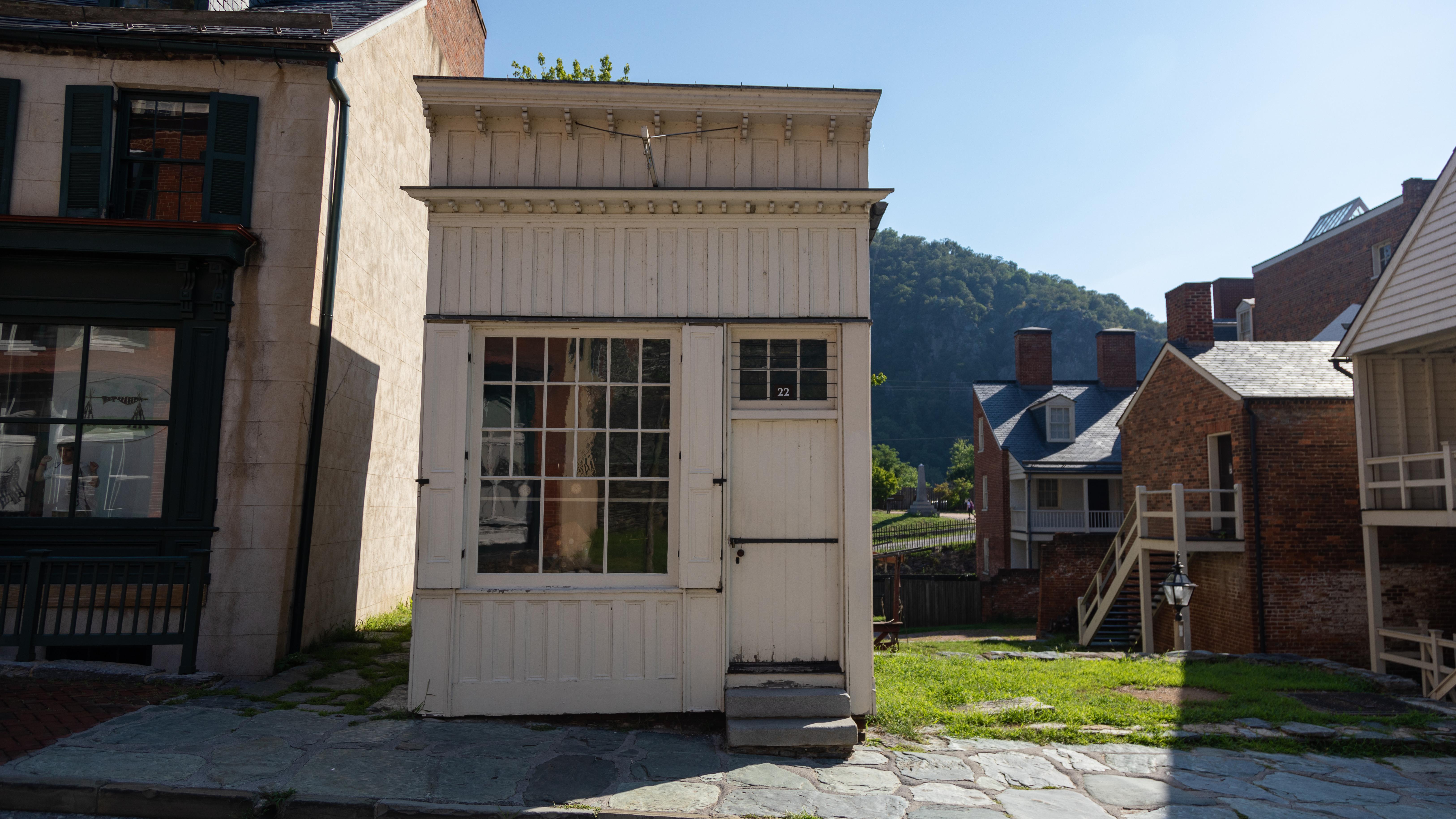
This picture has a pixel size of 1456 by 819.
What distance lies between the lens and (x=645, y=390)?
6863mm

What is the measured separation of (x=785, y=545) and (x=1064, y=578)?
16988 mm

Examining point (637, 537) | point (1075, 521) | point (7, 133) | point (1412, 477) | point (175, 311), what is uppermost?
point (7, 133)

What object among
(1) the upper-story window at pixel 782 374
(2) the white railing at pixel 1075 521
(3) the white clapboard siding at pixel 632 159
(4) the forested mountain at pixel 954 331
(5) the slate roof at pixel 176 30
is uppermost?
(4) the forested mountain at pixel 954 331

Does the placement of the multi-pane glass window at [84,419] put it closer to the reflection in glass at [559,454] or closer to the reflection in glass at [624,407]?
the reflection in glass at [559,454]

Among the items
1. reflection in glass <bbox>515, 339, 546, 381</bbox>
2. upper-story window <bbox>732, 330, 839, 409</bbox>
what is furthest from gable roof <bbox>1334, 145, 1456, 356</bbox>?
reflection in glass <bbox>515, 339, 546, 381</bbox>

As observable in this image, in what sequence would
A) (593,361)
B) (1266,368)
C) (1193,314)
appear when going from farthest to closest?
(1193,314) → (1266,368) → (593,361)

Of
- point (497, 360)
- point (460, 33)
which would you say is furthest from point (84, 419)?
point (460, 33)

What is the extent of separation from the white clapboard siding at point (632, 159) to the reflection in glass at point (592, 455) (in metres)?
2.07

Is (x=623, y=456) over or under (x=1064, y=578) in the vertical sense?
over

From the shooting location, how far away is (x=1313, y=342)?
59.7 ft

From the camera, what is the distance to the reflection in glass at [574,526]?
668 cm

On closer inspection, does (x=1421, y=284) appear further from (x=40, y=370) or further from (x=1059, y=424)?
(x=1059, y=424)

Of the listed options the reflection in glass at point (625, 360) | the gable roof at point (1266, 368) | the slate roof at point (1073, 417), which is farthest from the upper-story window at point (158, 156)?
the slate roof at point (1073, 417)

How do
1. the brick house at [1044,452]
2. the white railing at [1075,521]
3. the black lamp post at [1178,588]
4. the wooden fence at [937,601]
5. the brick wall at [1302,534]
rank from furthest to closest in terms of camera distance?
the brick house at [1044,452] < the white railing at [1075,521] < the wooden fence at [937,601] < the brick wall at [1302,534] < the black lamp post at [1178,588]
